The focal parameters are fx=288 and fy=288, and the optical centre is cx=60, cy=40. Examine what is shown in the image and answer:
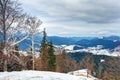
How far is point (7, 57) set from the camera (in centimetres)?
2584

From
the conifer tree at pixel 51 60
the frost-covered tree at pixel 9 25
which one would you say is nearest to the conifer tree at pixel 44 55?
the conifer tree at pixel 51 60

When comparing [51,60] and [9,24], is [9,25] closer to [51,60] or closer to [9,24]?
[9,24]

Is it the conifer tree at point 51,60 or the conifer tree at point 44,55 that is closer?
the conifer tree at point 44,55

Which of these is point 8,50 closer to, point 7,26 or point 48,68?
point 7,26

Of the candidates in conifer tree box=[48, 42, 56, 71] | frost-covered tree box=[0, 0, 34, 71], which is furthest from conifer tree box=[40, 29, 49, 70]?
frost-covered tree box=[0, 0, 34, 71]

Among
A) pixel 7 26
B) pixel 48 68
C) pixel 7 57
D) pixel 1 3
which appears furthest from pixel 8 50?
pixel 48 68

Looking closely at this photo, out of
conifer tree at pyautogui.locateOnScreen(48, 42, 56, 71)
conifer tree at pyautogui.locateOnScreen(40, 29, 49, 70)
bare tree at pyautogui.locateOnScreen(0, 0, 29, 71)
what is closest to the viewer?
bare tree at pyautogui.locateOnScreen(0, 0, 29, 71)

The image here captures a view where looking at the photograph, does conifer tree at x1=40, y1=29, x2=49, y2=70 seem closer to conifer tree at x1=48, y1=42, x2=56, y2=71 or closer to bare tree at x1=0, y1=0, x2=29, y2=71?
conifer tree at x1=48, y1=42, x2=56, y2=71

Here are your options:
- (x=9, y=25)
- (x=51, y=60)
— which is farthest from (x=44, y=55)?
(x=9, y=25)

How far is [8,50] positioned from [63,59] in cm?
10818

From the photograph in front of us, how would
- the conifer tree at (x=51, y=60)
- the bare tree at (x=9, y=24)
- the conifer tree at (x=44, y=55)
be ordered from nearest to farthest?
the bare tree at (x=9, y=24)
the conifer tree at (x=44, y=55)
the conifer tree at (x=51, y=60)

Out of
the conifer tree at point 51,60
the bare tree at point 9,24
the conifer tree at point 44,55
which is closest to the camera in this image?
the bare tree at point 9,24

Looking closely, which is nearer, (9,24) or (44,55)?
(9,24)

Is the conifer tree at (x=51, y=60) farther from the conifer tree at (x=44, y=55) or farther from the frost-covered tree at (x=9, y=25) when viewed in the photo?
the frost-covered tree at (x=9, y=25)
